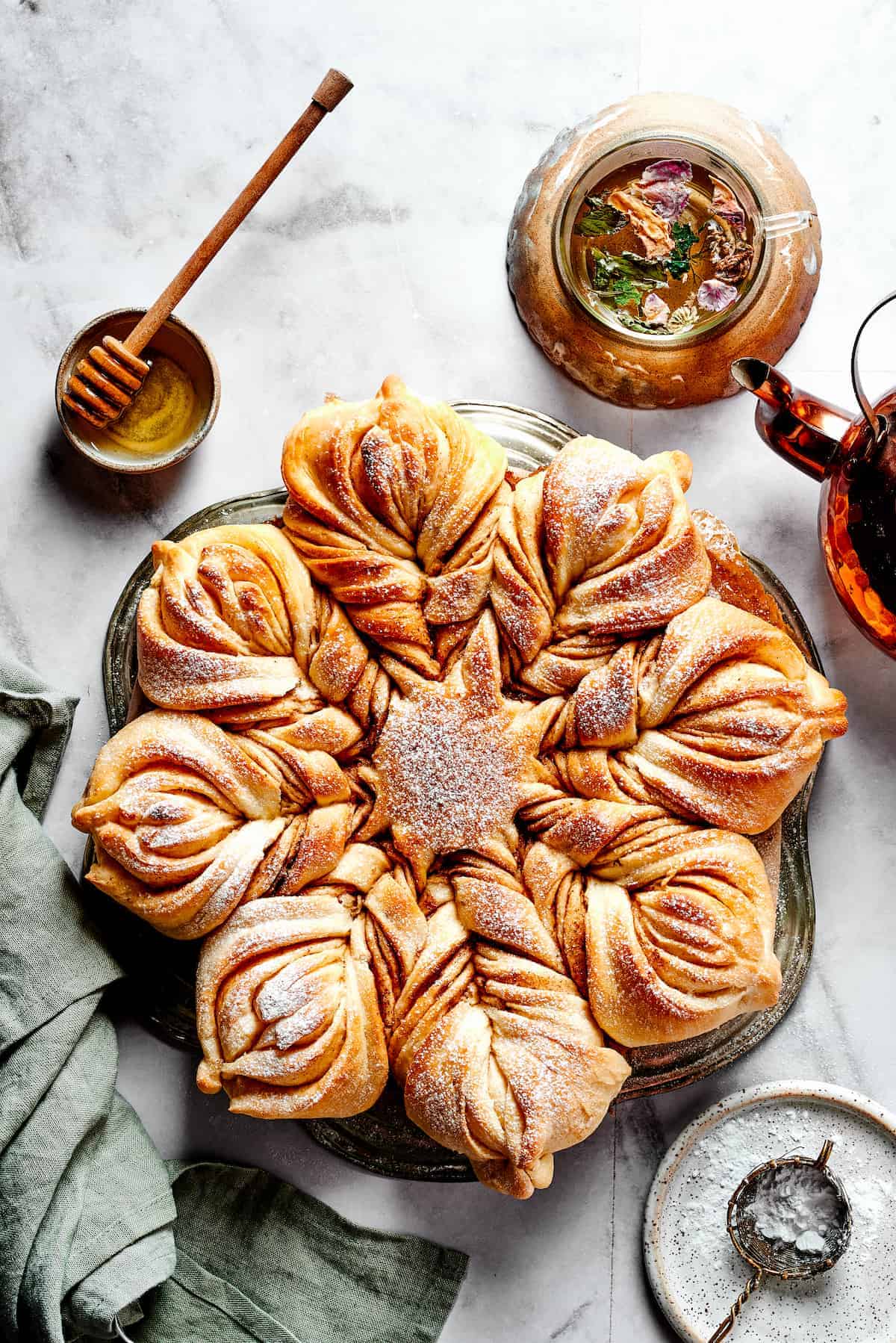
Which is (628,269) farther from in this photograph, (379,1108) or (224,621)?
(379,1108)

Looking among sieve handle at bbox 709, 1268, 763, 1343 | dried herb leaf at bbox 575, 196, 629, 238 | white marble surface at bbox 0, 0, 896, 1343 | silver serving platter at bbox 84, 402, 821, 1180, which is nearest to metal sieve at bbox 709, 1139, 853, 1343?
sieve handle at bbox 709, 1268, 763, 1343

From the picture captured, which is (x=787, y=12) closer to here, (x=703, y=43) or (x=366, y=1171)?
(x=703, y=43)

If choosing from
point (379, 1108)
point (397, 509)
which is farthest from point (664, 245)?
point (379, 1108)

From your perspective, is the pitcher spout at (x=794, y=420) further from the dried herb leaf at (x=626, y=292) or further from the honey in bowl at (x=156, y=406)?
the honey in bowl at (x=156, y=406)

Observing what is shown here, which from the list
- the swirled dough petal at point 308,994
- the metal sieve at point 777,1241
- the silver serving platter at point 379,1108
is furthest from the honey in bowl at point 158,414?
the metal sieve at point 777,1241

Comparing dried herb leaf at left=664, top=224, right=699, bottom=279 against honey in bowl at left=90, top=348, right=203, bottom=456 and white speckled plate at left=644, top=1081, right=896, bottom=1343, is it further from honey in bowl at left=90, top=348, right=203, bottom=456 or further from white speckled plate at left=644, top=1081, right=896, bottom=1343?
white speckled plate at left=644, top=1081, right=896, bottom=1343
